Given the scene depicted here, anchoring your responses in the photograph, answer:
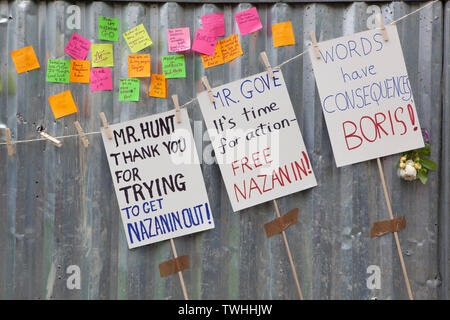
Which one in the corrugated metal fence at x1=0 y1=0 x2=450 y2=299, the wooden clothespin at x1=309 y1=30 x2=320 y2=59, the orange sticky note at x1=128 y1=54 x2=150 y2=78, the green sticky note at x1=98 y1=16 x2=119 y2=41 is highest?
the green sticky note at x1=98 y1=16 x2=119 y2=41

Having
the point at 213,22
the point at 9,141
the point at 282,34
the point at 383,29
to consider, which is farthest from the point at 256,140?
the point at 9,141

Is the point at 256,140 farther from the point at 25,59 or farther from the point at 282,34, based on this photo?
the point at 25,59

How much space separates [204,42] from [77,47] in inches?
31.5

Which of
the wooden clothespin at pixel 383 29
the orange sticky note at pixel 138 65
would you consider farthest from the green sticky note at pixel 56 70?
the wooden clothespin at pixel 383 29

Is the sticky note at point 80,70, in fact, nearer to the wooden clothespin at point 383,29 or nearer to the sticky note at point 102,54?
the sticky note at point 102,54

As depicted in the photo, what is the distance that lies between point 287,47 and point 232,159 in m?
0.79

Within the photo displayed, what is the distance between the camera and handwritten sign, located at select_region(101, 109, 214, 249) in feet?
9.91

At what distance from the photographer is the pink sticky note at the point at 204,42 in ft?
9.92

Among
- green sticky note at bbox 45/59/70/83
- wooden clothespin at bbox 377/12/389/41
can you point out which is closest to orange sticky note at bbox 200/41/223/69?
green sticky note at bbox 45/59/70/83

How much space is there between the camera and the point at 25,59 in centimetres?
302

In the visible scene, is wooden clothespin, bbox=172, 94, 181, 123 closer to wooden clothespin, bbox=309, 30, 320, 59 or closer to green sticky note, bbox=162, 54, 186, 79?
green sticky note, bbox=162, 54, 186, 79

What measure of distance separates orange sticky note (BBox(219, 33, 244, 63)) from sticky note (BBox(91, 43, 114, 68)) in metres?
0.71

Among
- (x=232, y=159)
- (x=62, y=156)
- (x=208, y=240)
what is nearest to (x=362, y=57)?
(x=232, y=159)

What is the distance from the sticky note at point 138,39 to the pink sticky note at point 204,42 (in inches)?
11.4
